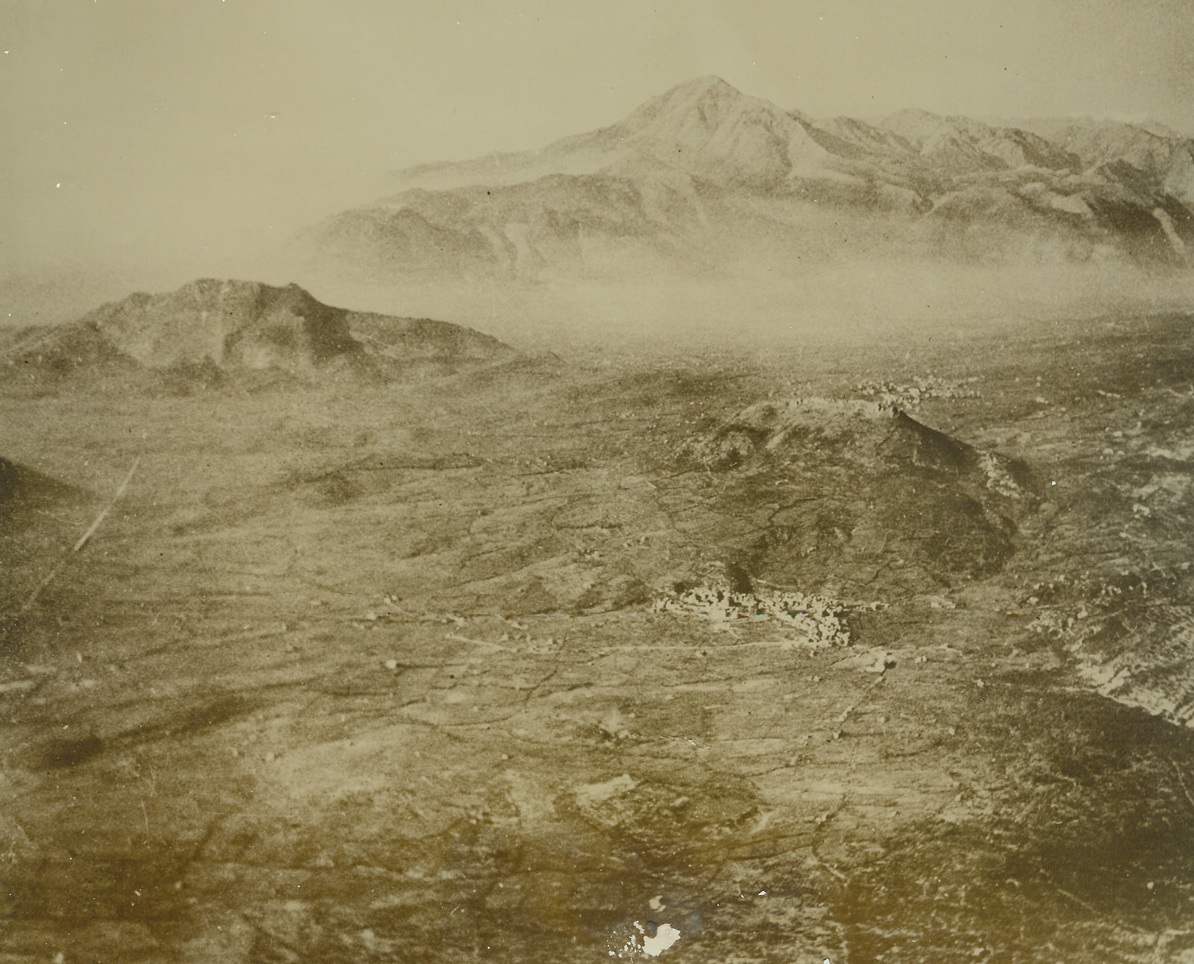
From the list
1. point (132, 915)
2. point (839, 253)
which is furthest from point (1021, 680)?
point (132, 915)

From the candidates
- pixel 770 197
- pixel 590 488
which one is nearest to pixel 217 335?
pixel 590 488

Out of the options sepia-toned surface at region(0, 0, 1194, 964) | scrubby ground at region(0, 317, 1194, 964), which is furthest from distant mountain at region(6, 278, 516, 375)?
scrubby ground at region(0, 317, 1194, 964)

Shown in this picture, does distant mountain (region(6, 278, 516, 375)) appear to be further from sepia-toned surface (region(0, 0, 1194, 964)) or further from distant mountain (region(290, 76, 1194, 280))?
distant mountain (region(290, 76, 1194, 280))

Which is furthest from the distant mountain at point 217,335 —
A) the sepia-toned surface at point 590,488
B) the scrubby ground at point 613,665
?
the scrubby ground at point 613,665

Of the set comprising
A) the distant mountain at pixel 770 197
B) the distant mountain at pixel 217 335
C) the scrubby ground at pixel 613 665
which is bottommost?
the scrubby ground at pixel 613 665

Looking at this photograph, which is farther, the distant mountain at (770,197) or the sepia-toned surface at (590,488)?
the distant mountain at (770,197)

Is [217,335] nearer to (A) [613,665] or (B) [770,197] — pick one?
(A) [613,665]

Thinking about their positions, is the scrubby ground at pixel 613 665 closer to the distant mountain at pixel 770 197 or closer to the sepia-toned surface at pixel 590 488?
the sepia-toned surface at pixel 590 488
